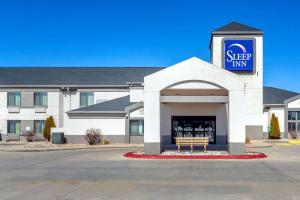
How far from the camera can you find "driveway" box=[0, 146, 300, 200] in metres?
11.9

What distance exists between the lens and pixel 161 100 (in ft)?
81.3

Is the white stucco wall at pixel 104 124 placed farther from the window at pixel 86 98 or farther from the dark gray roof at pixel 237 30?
the dark gray roof at pixel 237 30

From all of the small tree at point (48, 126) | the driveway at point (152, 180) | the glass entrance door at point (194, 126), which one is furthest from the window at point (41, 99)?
the driveway at point (152, 180)

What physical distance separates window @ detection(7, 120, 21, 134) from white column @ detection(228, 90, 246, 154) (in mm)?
26114

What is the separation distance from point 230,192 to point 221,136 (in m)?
19.9

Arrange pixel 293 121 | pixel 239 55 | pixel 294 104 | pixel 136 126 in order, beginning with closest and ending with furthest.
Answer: pixel 136 126, pixel 239 55, pixel 294 104, pixel 293 121

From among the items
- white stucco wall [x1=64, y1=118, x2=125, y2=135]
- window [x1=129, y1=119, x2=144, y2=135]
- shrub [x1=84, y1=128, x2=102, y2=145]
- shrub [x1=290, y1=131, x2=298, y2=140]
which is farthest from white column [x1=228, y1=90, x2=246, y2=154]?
shrub [x1=290, y1=131, x2=298, y2=140]

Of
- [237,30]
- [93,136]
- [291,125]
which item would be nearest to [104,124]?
[93,136]

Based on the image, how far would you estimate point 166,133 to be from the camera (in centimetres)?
3194

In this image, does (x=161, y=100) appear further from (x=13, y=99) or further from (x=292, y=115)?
(x=292, y=115)

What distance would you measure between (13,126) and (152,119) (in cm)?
2409

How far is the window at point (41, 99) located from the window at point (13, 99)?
5.35ft

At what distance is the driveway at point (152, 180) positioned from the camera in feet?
39.1

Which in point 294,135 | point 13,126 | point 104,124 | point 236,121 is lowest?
point 294,135
